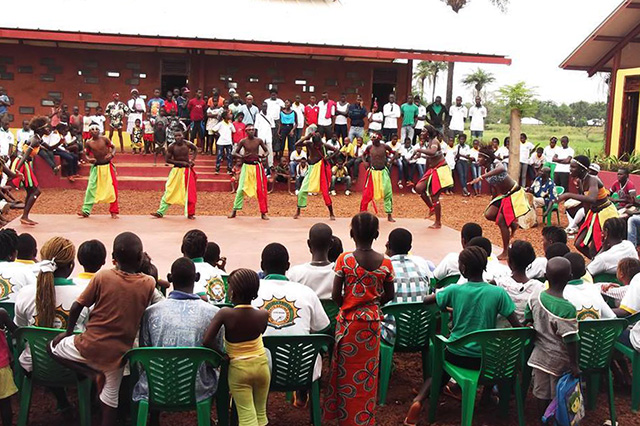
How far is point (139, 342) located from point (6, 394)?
0.83 metres

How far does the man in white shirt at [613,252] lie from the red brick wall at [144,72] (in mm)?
14234

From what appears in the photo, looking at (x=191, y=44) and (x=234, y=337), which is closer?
(x=234, y=337)

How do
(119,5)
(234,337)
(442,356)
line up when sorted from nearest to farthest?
(234,337) < (442,356) < (119,5)

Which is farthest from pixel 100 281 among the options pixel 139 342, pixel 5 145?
pixel 5 145

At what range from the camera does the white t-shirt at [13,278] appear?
434 cm

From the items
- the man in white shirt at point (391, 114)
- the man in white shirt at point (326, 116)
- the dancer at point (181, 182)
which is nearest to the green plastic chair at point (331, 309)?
the dancer at point (181, 182)

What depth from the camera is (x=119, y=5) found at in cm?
2011

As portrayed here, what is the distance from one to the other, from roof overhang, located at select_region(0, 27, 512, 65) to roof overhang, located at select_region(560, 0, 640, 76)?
2.33m

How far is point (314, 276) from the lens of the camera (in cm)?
437

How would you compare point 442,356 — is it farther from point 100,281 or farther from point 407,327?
point 100,281

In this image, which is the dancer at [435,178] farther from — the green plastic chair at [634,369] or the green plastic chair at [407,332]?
the green plastic chair at [407,332]

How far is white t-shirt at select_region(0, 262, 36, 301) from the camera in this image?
4340 millimetres

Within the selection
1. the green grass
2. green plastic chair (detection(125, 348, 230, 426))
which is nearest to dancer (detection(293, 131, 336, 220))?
green plastic chair (detection(125, 348, 230, 426))

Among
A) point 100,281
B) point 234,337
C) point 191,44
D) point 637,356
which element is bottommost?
point 637,356
